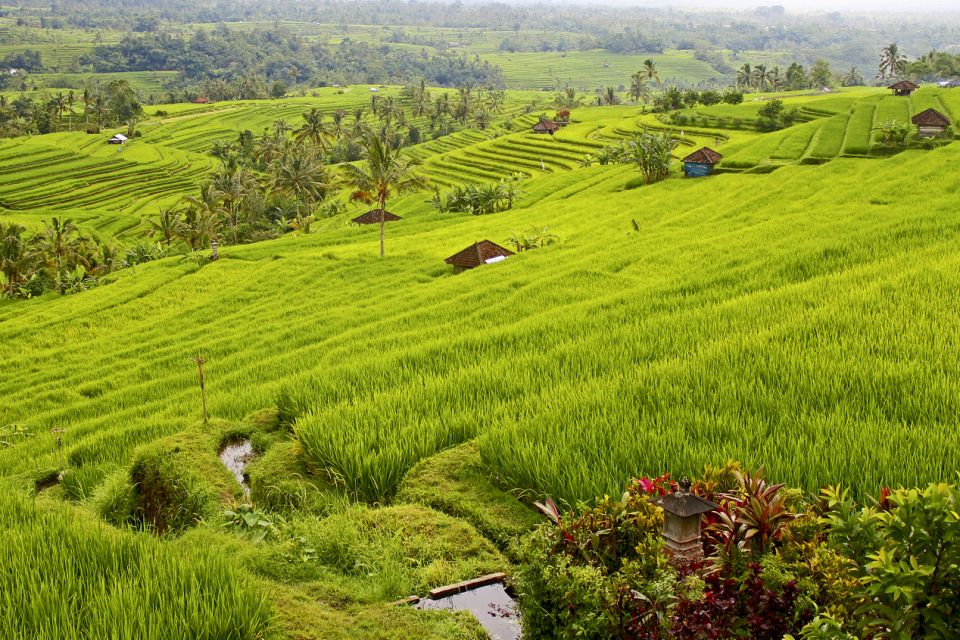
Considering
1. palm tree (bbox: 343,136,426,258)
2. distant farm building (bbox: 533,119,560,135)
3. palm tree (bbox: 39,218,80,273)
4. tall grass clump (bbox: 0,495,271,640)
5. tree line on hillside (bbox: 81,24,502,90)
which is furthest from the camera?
tree line on hillside (bbox: 81,24,502,90)

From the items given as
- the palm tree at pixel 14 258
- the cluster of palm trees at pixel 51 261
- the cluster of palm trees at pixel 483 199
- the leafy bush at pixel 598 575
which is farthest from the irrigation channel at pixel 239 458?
the cluster of palm trees at pixel 483 199

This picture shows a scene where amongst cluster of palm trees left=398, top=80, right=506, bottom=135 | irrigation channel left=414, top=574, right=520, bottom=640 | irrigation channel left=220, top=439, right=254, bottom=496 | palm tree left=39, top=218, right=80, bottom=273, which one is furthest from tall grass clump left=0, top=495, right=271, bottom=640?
cluster of palm trees left=398, top=80, right=506, bottom=135

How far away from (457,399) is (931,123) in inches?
1278

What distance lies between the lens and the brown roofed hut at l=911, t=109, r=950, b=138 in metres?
31.0

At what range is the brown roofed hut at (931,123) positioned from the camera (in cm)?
3098

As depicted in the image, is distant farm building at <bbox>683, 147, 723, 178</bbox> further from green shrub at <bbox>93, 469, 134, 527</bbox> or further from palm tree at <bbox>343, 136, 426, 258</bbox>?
green shrub at <bbox>93, 469, 134, 527</bbox>

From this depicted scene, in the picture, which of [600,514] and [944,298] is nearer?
[600,514]

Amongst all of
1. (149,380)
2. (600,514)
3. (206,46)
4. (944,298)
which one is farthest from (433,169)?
(206,46)

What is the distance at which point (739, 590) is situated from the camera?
3.28 metres

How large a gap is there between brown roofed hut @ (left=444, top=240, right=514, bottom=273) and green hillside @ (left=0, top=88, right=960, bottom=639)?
2.34ft

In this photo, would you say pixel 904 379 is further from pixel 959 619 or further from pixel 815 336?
pixel 959 619

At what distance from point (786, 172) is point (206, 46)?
584ft

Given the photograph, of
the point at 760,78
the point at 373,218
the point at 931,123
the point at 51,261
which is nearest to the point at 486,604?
the point at 51,261

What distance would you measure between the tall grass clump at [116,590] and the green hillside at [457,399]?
0.02m
